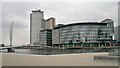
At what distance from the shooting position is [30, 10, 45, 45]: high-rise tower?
8544cm

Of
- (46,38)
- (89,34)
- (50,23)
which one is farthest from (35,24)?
(89,34)

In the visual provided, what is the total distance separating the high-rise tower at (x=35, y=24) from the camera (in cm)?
8544

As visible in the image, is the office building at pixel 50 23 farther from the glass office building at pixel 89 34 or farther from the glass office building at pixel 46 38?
the glass office building at pixel 89 34

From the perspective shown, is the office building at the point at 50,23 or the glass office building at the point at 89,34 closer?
the glass office building at the point at 89,34

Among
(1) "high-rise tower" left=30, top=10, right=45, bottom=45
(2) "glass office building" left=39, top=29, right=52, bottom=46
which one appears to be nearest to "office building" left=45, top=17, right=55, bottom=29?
(1) "high-rise tower" left=30, top=10, right=45, bottom=45

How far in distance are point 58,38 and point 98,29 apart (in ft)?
54.2

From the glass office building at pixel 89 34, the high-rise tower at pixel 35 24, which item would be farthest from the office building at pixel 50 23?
the glass office building at pixel 89 34

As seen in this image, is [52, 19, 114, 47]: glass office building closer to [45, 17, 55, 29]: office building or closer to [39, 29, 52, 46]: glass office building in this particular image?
[39, 29, 52, 46]: glass office building

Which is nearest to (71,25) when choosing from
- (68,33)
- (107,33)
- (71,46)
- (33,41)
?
(68,33)

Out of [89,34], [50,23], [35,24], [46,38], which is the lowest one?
[46,38]

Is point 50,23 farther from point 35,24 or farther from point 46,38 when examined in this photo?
point 46,38

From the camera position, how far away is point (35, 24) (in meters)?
87.8

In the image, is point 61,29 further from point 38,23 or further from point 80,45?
point 38,23

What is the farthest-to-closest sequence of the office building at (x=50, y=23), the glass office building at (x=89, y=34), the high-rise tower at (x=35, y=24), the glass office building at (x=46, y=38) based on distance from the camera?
1. the office building at (x=50, y=23)
2. the high-rise tower at (x=35, y=24)
3. the glass office building at (x=46, y=38)
4. the glass office building at (x=89, y=34)
